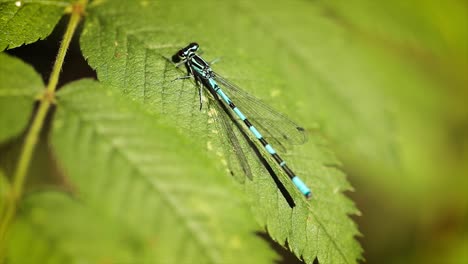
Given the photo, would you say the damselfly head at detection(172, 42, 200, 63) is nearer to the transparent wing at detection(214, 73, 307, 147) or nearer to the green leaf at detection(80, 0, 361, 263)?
the green leaf at detection(80, 0, 361, 263)

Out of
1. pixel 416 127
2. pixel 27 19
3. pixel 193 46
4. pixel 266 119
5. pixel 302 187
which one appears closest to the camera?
pixel 302 187

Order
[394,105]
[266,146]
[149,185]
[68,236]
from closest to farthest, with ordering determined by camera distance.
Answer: [68,236] < [149,185] < [266,146] < [394,105]

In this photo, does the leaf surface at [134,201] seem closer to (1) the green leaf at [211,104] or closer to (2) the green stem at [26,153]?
(2) the green stem at [26,153]

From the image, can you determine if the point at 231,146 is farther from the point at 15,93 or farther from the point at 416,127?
the point at 416,127

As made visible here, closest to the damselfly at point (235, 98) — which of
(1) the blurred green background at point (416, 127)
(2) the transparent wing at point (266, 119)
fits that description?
(2) the transparent wing at point (266, 119)

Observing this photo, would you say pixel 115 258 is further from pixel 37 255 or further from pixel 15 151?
pixel 15 151

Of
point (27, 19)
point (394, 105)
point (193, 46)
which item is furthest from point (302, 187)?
point (394, 105)

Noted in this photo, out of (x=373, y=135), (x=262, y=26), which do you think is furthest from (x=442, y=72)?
(x=262, y=26)
